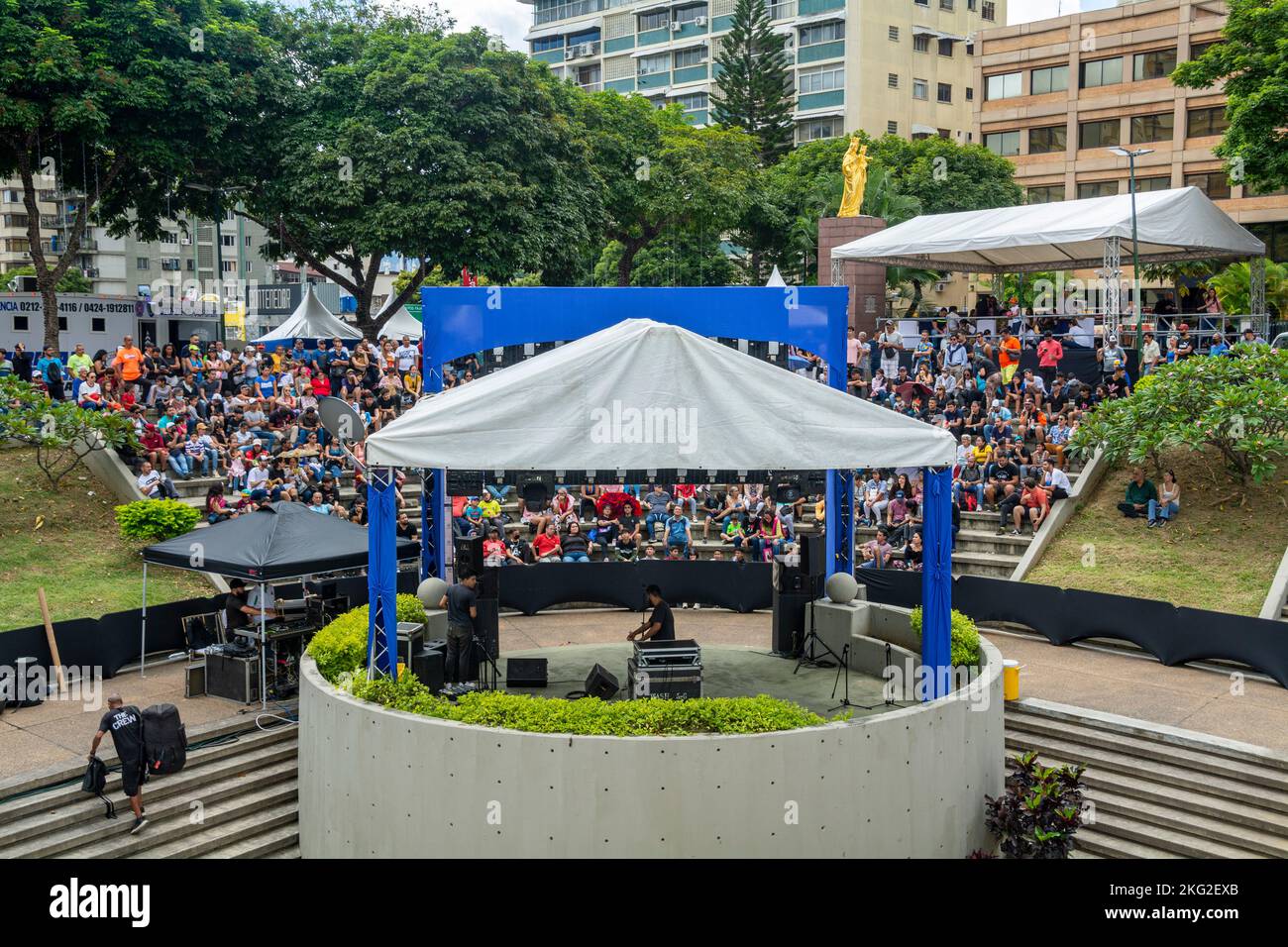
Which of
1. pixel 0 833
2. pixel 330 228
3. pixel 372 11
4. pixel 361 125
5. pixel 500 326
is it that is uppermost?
pixel 372 11

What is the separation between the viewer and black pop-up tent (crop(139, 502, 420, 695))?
16688mm

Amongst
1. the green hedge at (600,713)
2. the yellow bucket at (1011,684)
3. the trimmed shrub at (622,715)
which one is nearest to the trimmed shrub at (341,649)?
the green hedge at (600,713)

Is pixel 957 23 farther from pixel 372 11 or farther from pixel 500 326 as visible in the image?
pixel 500 326

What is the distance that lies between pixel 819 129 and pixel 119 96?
55708mm

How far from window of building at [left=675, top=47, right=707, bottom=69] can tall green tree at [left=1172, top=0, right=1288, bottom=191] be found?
51313 millimetres

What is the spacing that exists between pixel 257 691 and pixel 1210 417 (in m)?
17.5

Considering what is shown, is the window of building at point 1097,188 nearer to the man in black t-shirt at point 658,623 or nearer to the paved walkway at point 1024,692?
the paved walkway at point 1024,692

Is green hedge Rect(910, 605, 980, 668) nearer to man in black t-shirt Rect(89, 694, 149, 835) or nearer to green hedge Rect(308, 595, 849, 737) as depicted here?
green hedge Rect(308, 595, 849, 737)

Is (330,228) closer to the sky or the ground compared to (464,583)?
closer to the sky

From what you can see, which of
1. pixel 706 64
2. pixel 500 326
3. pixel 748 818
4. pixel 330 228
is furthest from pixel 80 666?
pixel 706 64

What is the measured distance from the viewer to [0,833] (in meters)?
13.2

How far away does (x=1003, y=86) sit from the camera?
6862 cm

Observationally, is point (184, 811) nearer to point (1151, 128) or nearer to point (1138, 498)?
point (1138, 498)

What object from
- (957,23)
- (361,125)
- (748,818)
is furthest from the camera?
(957,23)
